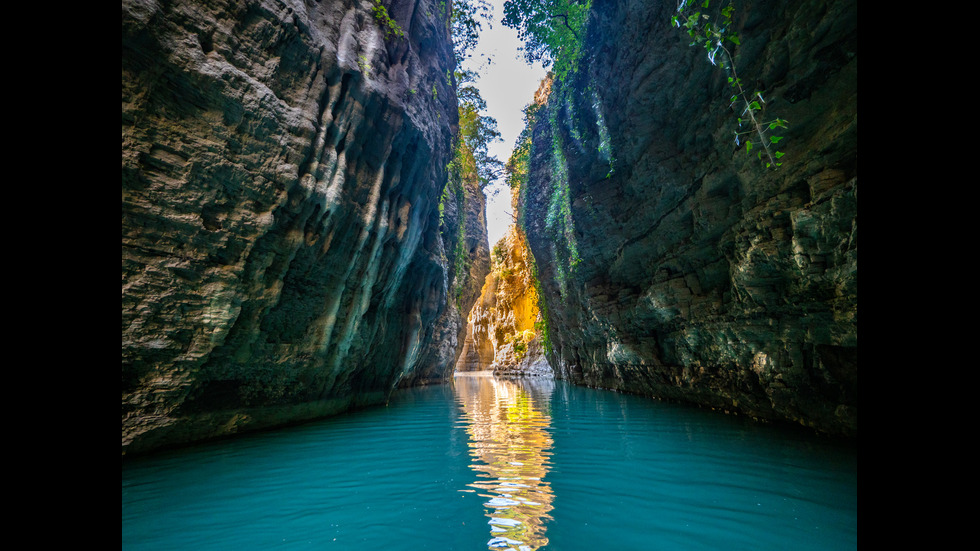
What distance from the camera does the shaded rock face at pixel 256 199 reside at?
15.1 ft

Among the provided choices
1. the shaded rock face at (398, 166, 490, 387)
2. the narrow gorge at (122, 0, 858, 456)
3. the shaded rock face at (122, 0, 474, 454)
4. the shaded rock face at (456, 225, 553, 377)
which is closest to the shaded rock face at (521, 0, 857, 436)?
the narrow gorge at (122, 0, 858, 456)

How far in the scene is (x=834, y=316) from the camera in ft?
15.3

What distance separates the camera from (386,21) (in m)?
7.78

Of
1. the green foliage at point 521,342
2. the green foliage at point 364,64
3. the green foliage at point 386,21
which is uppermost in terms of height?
the green foliage at point 386,21

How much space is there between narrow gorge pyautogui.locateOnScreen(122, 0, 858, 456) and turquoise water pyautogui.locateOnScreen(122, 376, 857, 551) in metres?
1.34

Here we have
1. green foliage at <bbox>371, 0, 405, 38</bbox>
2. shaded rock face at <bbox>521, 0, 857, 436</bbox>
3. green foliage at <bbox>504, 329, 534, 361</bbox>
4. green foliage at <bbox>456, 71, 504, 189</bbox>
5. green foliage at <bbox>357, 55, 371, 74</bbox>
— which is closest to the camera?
shaded rock face at <bbox>521, 0, 857, 436</bbox>

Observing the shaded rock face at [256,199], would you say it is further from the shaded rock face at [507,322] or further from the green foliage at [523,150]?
the shaded rock face at [507,322]

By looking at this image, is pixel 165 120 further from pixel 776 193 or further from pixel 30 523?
pixel 776 193

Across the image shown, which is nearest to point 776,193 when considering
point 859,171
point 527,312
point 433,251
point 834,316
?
point 834,316

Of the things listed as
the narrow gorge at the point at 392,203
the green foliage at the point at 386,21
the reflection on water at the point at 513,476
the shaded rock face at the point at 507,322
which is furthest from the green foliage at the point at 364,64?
the shaded rock face at the point at 507,322

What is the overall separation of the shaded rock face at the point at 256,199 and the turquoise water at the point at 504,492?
3.77 feet

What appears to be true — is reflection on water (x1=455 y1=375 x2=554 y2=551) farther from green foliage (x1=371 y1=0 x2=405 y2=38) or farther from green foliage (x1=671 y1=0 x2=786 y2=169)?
green foliage (x1=371 y1=0 x2=405 y2=38)

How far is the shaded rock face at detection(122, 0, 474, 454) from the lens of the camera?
4.61m

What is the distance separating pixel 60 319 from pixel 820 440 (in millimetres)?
7230
